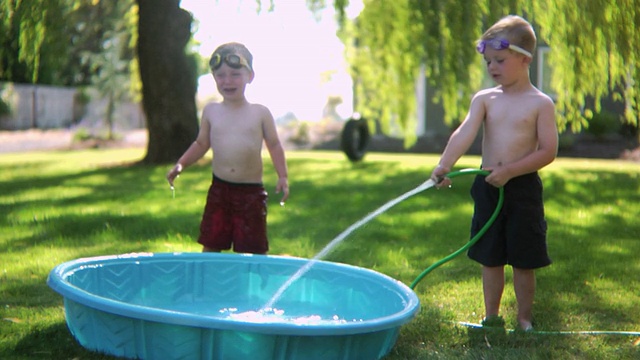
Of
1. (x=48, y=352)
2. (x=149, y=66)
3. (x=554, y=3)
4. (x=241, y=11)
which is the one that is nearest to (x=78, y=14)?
(x=149, y=66)

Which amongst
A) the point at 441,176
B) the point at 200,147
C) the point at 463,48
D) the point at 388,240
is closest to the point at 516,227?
the point at 441,176

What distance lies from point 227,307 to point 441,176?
1.23 meters

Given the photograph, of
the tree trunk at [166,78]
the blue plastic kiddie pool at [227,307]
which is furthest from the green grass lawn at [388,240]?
the tree trunk at [166,78]

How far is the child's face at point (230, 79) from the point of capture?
4.12 m

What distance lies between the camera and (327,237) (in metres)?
5.73

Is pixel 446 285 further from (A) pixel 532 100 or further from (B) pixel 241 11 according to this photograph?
(B) pixel 241 11

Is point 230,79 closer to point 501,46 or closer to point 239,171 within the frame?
point 239,171

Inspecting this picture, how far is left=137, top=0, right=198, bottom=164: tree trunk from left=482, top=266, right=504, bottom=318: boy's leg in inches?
310

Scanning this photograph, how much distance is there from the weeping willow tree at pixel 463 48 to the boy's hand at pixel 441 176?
358 cm

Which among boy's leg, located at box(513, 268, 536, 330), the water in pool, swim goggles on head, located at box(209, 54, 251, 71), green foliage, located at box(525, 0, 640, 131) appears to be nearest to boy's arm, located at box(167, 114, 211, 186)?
swim goggles on head, located at box(209, 54, 251, 71)

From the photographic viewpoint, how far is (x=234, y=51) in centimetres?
412

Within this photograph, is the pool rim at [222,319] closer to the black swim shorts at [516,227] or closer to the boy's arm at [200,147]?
the black swim shorts at [516,227]

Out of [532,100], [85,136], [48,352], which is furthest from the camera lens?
[85,136]

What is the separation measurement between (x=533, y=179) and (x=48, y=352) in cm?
203
